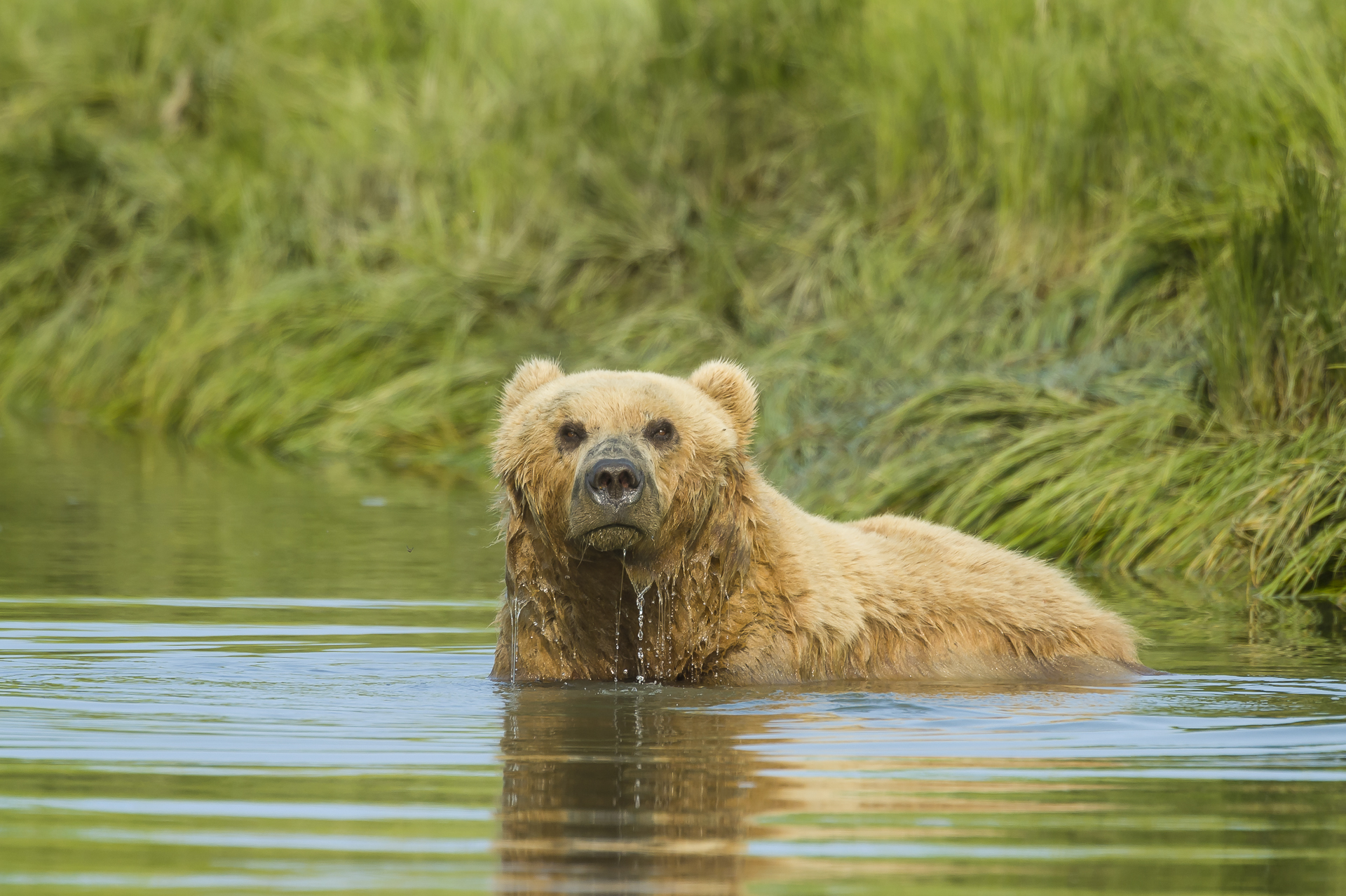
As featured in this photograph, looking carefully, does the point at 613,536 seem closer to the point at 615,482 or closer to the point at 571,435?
the point at 615,482

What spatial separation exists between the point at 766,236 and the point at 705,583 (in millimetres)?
8910

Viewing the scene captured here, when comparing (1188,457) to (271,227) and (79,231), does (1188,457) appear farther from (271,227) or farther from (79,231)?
(79,231)

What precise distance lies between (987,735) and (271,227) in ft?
47.3

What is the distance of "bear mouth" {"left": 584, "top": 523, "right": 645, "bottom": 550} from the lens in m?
6.46

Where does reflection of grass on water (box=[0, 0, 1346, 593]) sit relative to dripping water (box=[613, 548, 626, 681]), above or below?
above

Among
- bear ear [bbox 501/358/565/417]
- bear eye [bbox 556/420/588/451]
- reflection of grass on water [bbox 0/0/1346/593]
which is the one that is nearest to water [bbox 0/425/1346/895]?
bear eye [bbox 556/420/588/451]

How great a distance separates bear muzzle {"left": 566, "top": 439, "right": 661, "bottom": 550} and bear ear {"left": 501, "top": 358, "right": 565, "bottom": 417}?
2.61 feet

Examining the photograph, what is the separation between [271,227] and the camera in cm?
1914

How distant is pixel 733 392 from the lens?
7.19 meters

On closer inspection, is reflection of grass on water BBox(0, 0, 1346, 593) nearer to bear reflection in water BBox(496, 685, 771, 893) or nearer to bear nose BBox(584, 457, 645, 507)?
bear nose BBox(584, 457, 645, 507)

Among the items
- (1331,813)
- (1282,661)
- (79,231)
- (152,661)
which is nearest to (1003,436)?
(1282,661)

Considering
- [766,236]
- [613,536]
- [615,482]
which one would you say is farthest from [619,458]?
[766,236]

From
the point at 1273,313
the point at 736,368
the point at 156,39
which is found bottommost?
the point at 736,368

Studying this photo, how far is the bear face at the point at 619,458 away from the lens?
6.42 meters
